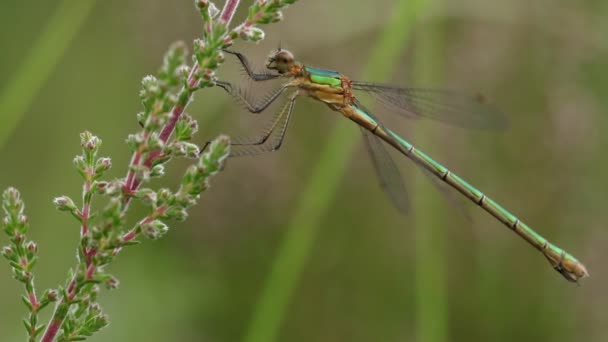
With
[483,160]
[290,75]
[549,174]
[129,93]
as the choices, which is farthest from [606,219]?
[129,93]

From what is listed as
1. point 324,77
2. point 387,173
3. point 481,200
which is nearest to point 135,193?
point 324,77

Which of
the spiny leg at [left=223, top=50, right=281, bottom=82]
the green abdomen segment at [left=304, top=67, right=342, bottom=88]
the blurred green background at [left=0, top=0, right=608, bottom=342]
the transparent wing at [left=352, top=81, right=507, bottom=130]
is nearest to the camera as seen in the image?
the spiny leg at [left=223, top=50, right=281, bottom=82]

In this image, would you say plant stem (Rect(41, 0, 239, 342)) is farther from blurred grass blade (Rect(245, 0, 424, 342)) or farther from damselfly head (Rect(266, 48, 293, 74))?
damselfly head (Rect(266, 48, 293, 74))

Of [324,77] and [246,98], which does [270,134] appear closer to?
[246,98]

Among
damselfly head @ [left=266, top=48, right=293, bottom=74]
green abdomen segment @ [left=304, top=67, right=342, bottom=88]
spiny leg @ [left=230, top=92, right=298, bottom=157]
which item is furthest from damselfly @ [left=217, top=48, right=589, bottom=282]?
spiny leg @ [left=230, top=92, right=298, bottom=157]

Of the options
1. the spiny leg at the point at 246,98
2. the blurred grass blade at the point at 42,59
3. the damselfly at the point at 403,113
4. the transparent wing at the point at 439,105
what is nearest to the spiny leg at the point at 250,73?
the spiny leg at the point at 246,98
